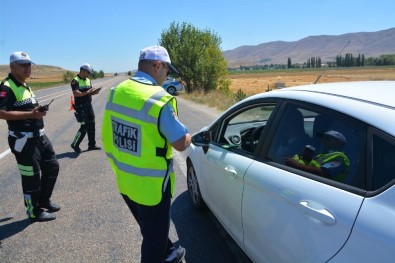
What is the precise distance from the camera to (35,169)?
14.2 ft

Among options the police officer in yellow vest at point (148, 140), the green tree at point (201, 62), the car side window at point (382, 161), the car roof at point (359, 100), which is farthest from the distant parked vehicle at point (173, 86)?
the car side window at point (382, 161)

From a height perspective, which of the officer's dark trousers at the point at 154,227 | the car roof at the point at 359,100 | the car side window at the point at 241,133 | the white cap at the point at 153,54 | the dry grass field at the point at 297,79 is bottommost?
the dry grass field at the point at 297,79

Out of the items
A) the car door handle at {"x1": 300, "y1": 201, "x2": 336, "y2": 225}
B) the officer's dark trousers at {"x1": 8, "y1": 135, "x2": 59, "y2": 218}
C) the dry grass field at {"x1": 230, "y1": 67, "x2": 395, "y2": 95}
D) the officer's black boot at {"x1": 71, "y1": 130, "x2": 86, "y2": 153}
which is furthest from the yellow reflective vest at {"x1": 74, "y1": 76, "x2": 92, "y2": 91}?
the dry grass field at {"x1": 230, "y1": 67, "x2": 395, "y2": 95}

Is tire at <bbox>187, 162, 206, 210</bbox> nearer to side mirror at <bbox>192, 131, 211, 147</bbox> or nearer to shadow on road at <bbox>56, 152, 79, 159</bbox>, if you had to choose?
side mirror at <bbox>192, 131, 211, 147</bbox>

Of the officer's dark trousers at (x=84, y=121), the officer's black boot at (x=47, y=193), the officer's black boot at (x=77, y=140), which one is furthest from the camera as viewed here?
the officer's black boot at (x=77, y=140)

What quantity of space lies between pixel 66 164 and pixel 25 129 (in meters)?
3.25

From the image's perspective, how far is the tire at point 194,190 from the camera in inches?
172

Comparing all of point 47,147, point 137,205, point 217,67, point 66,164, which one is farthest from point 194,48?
point 137,205

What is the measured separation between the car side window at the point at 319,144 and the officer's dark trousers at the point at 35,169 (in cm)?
297

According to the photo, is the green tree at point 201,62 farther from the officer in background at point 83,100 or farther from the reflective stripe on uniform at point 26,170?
the reflective stripe on uniform at point 26,170

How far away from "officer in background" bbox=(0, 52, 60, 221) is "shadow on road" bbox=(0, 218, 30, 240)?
12 cm

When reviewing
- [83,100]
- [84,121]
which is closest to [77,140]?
[84,121]

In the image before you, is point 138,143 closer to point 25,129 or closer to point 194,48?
point 25,129

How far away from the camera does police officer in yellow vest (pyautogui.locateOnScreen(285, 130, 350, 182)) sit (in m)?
2.12
